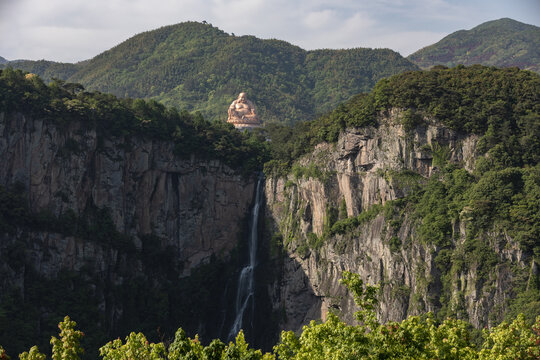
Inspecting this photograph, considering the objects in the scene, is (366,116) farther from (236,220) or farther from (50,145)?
(50,145)

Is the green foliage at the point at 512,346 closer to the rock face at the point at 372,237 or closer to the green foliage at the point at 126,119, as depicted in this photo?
the rock face at the point at 372,237

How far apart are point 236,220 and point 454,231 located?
23.0 m

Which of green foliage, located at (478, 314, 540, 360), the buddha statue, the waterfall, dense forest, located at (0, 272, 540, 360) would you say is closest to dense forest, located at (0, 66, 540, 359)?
the waterfall

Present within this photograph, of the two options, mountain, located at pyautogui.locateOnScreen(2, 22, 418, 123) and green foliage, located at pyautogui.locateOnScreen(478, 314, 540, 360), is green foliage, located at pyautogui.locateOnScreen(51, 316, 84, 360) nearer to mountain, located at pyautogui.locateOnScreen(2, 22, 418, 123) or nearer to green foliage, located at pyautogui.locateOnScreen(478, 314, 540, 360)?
green foliage, located at pyautogui.locateOnScreen(478, 314, 540, 360)

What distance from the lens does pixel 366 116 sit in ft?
225

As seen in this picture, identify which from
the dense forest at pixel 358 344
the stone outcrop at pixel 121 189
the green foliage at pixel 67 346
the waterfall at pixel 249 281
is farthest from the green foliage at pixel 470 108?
the green foliage at pixel 67 346

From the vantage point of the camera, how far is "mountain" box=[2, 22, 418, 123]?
126250 millimetres

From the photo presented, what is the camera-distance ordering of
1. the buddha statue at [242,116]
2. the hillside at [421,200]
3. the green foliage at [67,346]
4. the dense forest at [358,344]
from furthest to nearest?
the buddha statue at [242,116]
the hillside at [421,200]
the green foliage at [67,346]
the dense forest at [358,344]

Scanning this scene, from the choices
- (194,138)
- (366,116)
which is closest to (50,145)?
(194,138)

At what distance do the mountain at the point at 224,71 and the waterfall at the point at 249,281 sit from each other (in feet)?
130

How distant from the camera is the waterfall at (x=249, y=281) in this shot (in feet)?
240

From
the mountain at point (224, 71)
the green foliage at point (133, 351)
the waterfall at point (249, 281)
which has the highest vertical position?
the mountain at point (224, 71)

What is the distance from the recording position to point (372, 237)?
65.8 m

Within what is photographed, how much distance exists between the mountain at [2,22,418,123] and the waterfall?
3950cm
